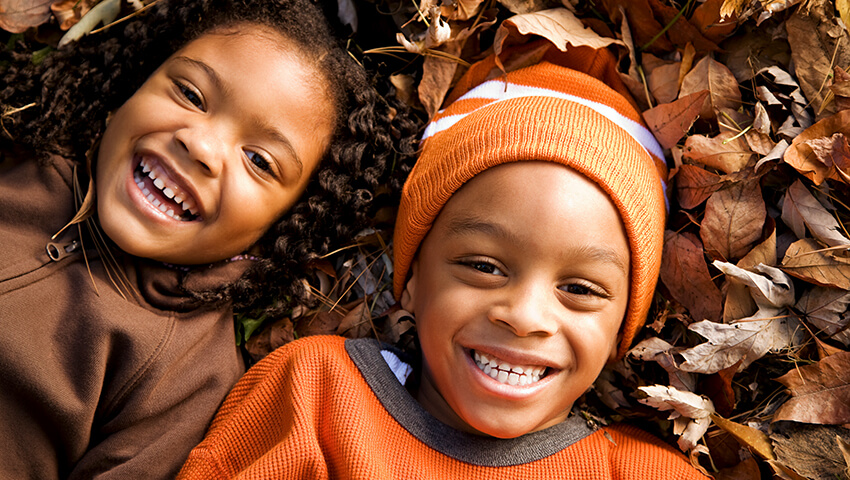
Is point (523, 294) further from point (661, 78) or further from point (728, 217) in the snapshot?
point (661, 78)

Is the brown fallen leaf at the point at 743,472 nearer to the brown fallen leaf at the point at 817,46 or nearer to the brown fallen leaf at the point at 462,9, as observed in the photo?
the brown fallen leaf at the point at 817,46

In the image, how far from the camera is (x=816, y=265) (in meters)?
2.42

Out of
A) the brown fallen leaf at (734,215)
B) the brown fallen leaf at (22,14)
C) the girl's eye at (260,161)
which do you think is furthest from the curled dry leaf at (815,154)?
the brown fallen leaf at (22,14)

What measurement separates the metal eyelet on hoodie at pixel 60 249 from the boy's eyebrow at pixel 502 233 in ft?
5.21

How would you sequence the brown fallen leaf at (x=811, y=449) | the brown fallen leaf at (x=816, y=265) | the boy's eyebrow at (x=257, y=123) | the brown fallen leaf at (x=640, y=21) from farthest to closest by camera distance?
the brown fallen leaf at (x=640, y=21) < the boy's eyebrow at (x=257, y=123) < the brown fallen leaf at (x=816, y=265) < the brown fallen leaf at (x=811, y=449)

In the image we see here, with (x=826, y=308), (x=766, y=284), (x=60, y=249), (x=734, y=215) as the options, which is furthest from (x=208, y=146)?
(x=826, y=308)

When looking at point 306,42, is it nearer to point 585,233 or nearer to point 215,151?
point 215,151

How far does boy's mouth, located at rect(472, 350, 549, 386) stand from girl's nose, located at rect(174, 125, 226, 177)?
127 cm

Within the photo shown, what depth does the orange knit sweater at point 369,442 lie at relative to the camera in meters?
2.34

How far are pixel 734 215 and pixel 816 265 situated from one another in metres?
0.34

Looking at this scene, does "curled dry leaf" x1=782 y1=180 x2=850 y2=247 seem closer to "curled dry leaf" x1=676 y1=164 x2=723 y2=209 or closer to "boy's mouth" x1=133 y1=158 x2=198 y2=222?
"curled dry leaf" x1=676 y1=164 x2=723 y2=209

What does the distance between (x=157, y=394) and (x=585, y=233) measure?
175 cm

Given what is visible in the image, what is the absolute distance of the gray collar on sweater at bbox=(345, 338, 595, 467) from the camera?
243 cm

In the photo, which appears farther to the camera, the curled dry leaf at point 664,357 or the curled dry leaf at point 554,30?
the curled dry leaf at point 554,30
